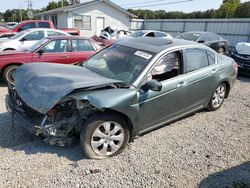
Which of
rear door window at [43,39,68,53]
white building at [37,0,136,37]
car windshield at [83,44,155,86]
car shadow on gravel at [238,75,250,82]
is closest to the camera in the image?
car windshield at [83,44,155,86]

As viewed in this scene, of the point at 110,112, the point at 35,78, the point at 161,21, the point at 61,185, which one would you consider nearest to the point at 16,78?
the point at 35,78

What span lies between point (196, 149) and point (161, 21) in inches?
933

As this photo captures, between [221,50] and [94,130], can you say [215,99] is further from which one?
[221,50]

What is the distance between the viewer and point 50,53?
22.4 ft

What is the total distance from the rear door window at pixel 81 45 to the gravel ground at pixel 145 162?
3.53m

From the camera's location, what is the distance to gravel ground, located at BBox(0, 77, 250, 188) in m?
2.89

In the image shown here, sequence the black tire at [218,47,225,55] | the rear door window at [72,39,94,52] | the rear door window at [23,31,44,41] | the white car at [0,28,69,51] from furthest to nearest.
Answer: the black tire at [218,47,225,55] → the rear door window at [23,31,44,41] → the white car at [0,28,69,51] → the rear door window at [72,39,94,52]

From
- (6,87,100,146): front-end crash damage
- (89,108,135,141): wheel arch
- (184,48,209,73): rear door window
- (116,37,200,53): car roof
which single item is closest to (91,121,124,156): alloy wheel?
(89,108,135,141): wheel arch

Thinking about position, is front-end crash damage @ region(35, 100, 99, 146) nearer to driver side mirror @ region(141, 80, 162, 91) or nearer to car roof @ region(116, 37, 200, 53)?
driver side mirror @ region(141, 80, 162, 91)

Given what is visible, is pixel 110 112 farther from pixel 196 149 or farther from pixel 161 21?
pixel 161 21

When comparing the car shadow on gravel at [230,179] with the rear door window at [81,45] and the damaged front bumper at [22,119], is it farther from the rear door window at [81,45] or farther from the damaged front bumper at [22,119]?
the rear door window at [81,45]

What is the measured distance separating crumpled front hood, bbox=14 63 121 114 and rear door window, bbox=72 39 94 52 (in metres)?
3.40

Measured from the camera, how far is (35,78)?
3.46m

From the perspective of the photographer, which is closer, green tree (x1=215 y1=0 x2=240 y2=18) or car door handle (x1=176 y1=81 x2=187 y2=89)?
car door handle (x1=176 y1=81 x2=187 y2=89)
